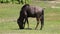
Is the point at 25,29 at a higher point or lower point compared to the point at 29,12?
lower

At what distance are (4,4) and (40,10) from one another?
3092cm

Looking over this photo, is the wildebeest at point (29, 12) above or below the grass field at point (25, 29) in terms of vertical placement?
above

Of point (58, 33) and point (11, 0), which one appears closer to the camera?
point (58, 33)

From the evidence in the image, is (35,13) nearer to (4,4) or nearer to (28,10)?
(28,10)

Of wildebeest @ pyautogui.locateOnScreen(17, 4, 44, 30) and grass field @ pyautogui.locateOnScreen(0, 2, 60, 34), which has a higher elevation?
wildebeest @ pyautogui.locateOnScreen(17, 4, 44, 30)

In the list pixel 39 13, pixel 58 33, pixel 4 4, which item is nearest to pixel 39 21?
pixel 39 13

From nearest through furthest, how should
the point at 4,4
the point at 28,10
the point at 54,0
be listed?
1. the point at 28,10
2. the point at 4,4
3. the point at 54,0

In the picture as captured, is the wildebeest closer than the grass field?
No

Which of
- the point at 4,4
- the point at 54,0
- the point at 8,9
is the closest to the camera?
the point at 8,9

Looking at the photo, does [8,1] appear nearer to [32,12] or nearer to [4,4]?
[4,4]

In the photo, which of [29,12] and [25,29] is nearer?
[29,12]

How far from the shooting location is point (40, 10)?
21750mm

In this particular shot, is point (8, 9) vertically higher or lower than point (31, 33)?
lower

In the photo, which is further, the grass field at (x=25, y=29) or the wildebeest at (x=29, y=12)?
the wildebeest at (x=29, y=12)
